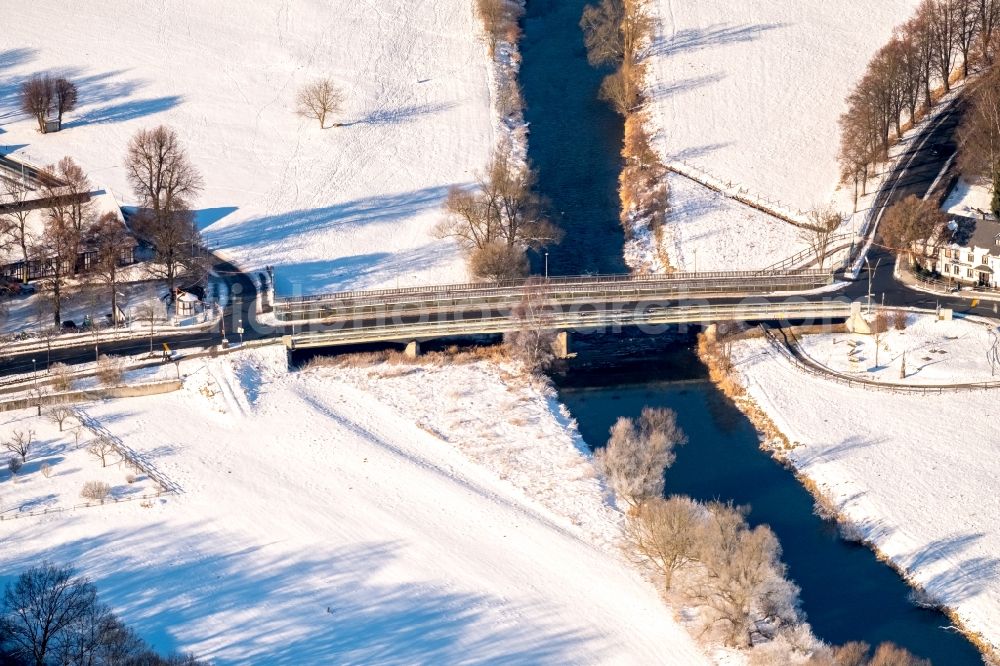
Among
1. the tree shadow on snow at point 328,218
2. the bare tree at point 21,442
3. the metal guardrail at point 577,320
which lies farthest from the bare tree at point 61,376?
the tree shadow on snow at point 328,218

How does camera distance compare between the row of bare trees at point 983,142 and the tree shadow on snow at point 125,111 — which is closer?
the row of bare trees at point 983,142

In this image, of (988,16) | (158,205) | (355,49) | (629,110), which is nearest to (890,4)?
(988,16)

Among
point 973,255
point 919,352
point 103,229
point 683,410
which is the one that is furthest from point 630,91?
point 103,229

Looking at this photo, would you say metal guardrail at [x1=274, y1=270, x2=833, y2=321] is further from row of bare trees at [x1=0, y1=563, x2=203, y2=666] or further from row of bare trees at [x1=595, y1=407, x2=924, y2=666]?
row of bare trees at [x1=0, y1=563, x2=203, y2=666]

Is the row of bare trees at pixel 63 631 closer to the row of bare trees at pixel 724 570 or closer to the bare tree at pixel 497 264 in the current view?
the row of bare trees at pixel 724 570

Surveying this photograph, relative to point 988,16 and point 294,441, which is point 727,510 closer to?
point 294,441

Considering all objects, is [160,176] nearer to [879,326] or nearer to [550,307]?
[550,307]
